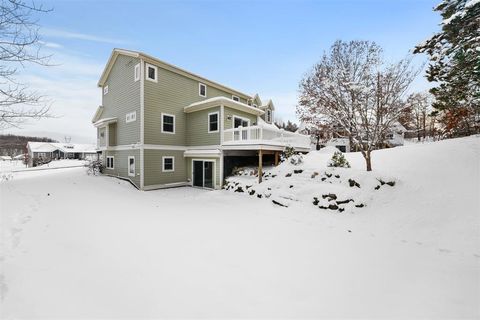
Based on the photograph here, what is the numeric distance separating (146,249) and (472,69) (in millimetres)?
10946

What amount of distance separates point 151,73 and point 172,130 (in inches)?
150

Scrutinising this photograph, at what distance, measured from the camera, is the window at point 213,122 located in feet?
43.2

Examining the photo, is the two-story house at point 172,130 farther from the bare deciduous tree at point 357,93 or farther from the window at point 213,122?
the bare deciduous tree at point 357,93

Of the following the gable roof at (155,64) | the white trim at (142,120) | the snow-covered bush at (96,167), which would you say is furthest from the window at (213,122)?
the snow-covered bush at (96,167)

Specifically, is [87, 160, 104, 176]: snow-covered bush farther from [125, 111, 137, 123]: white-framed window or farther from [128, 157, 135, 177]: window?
[125, 111, 137, 123]: white-framed window

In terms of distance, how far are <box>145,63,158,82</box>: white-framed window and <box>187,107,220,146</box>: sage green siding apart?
10.5 feet

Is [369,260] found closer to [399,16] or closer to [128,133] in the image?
[399,16]

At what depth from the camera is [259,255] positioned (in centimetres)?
442

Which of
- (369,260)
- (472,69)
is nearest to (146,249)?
(369,260)

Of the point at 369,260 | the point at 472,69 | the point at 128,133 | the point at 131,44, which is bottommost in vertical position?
the point at 369,260

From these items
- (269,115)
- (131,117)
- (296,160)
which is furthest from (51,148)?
(296,160)

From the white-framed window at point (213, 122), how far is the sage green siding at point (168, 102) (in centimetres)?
219

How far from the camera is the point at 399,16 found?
8203 millimetres

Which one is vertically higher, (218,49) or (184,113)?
(218,49)
